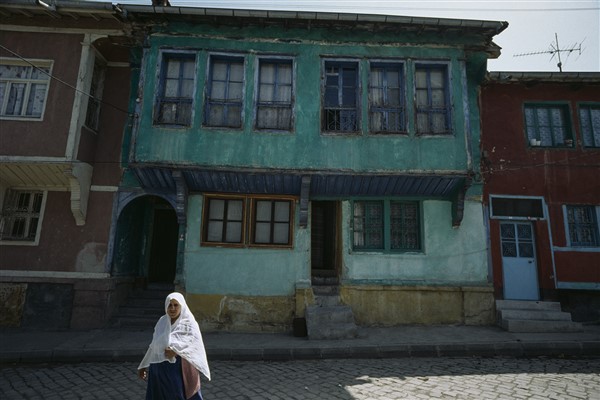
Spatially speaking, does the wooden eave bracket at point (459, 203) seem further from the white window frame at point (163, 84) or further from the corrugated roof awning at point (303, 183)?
the white window frame at point (163, 84)

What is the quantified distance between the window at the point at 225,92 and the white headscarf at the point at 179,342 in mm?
6387

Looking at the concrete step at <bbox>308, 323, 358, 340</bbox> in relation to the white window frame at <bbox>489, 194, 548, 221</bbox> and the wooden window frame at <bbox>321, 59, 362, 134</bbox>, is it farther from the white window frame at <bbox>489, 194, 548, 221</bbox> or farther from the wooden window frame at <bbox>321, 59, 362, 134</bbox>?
the white window frame at <bbox>489, 194, 548, 221</bbox>

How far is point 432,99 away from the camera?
9.40m

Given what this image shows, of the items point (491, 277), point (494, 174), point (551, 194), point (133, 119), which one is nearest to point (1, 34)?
point (133, 119)

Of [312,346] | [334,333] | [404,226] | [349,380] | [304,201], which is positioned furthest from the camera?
[404,226]

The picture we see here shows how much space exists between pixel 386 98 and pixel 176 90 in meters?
5.64

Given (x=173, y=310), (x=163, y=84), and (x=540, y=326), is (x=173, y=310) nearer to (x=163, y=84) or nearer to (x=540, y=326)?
(x=163, y=84)

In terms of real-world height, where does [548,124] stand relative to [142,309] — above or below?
above

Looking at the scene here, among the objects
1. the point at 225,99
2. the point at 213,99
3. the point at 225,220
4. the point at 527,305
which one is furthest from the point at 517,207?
the point at 213,99

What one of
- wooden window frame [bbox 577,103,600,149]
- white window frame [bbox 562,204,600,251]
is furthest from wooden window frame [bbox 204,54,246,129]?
wooden window frame [bbox 577,103,600,149]

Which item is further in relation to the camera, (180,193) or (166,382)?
(180,193)

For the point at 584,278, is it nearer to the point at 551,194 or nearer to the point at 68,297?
the point at 551,194

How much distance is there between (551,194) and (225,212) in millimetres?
9169

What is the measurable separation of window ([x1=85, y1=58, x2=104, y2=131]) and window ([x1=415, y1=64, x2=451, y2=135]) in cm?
869
